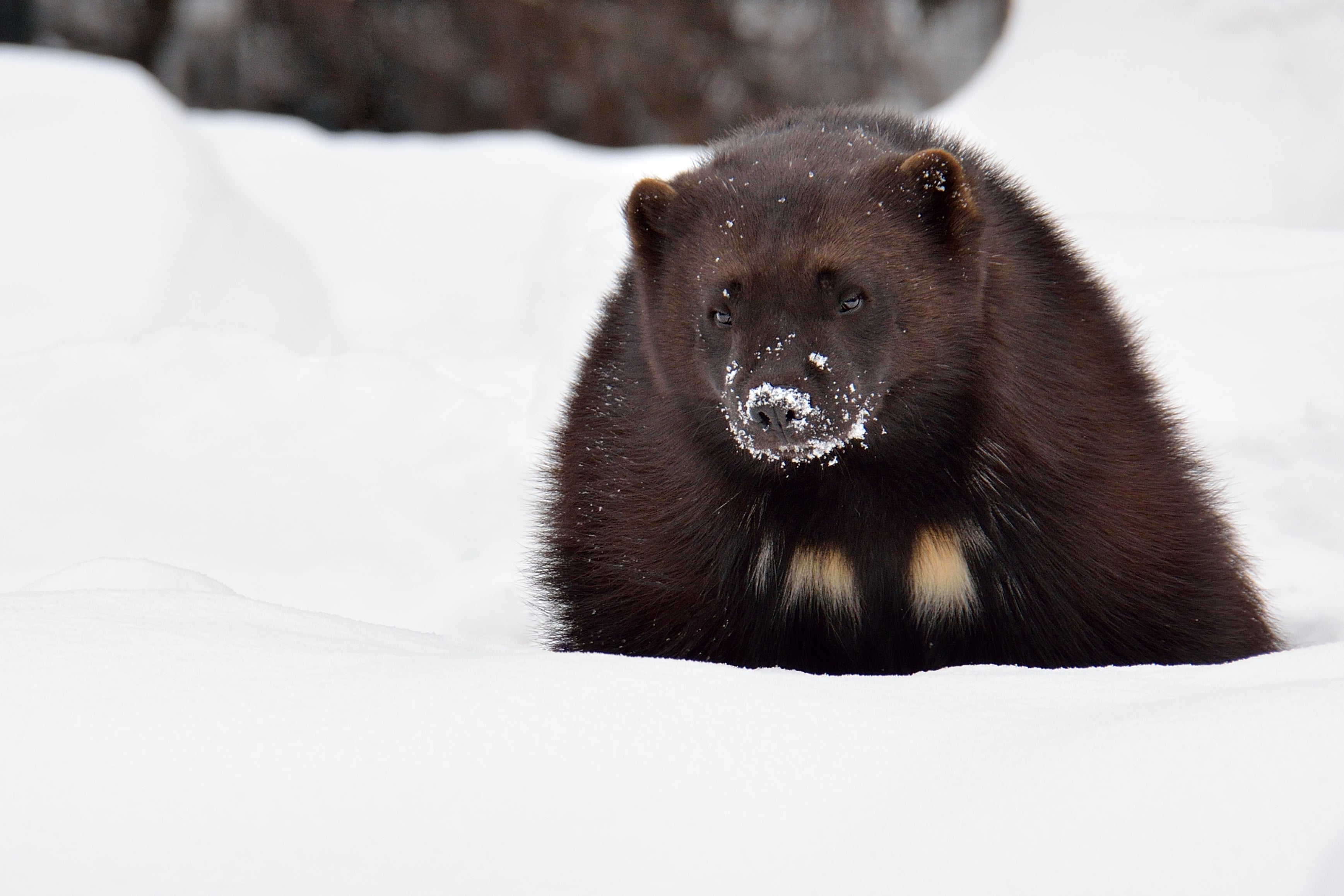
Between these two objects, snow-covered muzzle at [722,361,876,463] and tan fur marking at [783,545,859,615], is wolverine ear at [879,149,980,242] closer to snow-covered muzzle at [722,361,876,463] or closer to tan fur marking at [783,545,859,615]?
snow-covered muzzle at [722,361,876,463]

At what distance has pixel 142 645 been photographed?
1.95 m

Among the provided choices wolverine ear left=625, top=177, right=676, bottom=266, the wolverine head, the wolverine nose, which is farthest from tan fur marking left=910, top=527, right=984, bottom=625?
wolverine ear left=625, top=177, right=676, bottom=266

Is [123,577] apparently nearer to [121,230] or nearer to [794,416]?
[794,416]

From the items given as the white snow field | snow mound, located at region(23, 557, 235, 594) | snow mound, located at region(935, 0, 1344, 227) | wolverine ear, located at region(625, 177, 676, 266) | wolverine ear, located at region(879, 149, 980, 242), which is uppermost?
snow mound, located at region(935, 0, 1344, 227)

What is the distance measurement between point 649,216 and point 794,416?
0.64m

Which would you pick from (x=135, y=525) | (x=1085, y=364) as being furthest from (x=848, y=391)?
(x=135, y=525)

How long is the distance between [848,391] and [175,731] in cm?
122

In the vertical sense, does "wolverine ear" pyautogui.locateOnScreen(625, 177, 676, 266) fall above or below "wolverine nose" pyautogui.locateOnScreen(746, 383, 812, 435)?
above

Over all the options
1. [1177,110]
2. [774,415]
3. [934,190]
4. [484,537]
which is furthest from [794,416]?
[1177,110]

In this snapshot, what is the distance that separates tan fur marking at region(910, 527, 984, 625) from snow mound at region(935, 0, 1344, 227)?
2567 mm

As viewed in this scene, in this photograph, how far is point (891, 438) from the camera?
8.68 ft

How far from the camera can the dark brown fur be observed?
2551 mm

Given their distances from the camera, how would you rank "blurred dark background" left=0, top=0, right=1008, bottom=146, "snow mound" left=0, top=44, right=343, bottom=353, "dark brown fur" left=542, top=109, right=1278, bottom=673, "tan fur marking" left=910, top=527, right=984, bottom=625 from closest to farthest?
"dark brown fur" left=542, top=109, right=1278, bottom=673 < "tan fur marking" left=910, top=527, right=984, bottom=625 < "snow mound" left=0, top=44, right=343, bottom=353 < "blurred dark background" left=0, top=0, right=1008, bottom=146

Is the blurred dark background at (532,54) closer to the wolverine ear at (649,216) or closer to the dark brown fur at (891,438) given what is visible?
the dark brown fur at (891,438)
